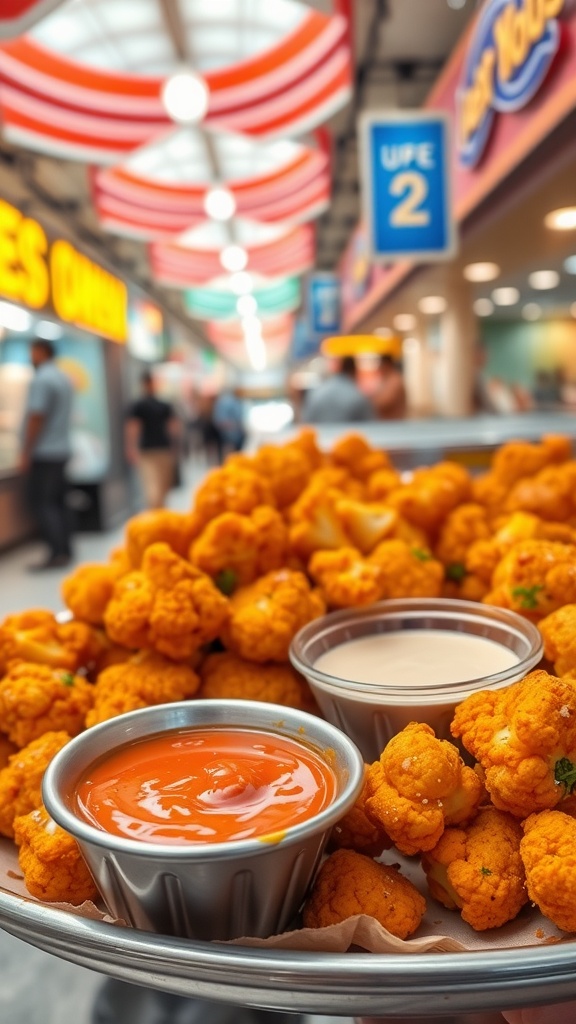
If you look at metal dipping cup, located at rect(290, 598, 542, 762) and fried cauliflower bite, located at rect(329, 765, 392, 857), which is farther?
metal dipping cup, located at rect(290, 598, 542, 762)

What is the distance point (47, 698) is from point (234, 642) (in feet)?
0.90

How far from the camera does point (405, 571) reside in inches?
53.0

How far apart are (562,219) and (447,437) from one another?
5.00ft

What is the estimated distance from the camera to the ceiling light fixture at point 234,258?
11.7 meters

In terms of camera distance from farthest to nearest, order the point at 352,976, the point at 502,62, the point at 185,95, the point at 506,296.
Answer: the point at 506,296
the point at 185,95
the point at 502,62
the point at 352,976

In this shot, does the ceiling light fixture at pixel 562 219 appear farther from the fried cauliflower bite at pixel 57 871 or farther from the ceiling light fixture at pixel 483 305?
the ceiling light fixture at pixel 483 305

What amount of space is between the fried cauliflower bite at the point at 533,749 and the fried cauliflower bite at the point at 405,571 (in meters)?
0.50

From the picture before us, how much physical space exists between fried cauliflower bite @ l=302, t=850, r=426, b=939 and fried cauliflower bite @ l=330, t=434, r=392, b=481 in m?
1.12

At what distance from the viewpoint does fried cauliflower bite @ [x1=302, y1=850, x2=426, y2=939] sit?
0.78 meters

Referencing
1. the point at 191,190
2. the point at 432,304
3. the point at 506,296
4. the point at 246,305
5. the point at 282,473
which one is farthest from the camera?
the point at 246,305

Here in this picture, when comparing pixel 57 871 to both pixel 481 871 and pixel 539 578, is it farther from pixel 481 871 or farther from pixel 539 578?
pixel 539 578

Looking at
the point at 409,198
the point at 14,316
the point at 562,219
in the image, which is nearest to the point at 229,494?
the point at 409,198

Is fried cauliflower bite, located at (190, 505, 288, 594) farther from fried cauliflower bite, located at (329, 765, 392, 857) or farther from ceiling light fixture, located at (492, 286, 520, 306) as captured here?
ceiling light fixture, located at (492, 286, 520, 306)

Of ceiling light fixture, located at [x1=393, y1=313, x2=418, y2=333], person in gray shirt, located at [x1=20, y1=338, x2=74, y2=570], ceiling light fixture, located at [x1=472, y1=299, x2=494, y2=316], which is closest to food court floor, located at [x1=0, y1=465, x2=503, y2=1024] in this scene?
person in gray shirt, located at [x1=20, y1=338, x2=74, y2=570]
